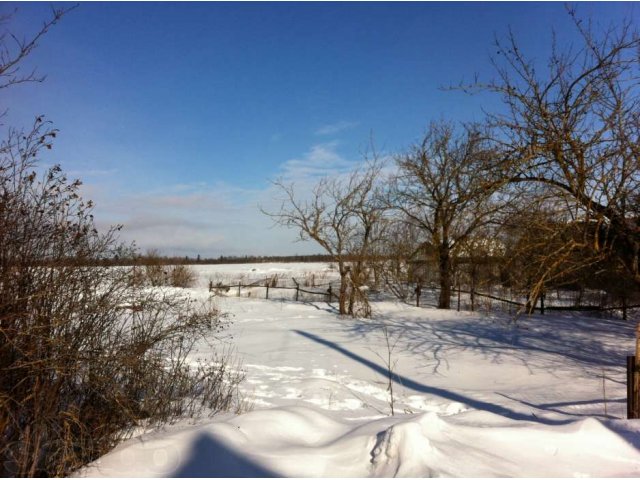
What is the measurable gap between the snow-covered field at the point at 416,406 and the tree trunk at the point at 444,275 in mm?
1908

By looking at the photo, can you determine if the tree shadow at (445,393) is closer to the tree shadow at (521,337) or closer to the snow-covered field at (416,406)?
the snow-covered field at (416,406)

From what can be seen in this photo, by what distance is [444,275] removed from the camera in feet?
56.8

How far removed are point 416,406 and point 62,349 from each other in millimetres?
4749

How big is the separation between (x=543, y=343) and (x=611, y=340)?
1709mm

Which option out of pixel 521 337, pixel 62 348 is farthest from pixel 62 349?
pixel 521 337

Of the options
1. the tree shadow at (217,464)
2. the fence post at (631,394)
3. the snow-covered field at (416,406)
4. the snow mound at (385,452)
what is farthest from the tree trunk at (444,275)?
the tree shadow at (217,464)

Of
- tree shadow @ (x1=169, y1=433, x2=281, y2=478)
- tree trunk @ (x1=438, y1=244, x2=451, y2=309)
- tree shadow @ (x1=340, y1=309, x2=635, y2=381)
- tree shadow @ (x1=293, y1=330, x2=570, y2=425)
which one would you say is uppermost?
tree trunk @ (x1=438, y1=244, x2=451, y2=309)

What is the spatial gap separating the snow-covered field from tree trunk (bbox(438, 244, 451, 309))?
6.26 ft

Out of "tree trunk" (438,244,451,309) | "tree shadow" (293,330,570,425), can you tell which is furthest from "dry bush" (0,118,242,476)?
"tree trunk" (438,244,451,309)

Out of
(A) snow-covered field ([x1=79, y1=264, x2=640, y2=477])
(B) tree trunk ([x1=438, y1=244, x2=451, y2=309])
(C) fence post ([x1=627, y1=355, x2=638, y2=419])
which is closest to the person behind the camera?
(A) snow-covered field ([x1=79, y1=264, x2=640, y2=477])

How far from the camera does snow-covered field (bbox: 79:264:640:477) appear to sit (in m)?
3.07

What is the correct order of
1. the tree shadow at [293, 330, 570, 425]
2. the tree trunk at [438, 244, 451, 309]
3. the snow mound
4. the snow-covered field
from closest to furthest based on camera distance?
1. the snow mound
2. the snow-covered field
3. the tree shadow at [293, 330, 570, 425]
4. the tree trunk at [438, 244, 451, 309]

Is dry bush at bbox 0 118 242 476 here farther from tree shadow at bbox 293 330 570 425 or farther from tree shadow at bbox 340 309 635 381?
tree shadow at bbox 340 309 635 381

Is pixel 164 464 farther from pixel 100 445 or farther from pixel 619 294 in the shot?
pixel 619 294
